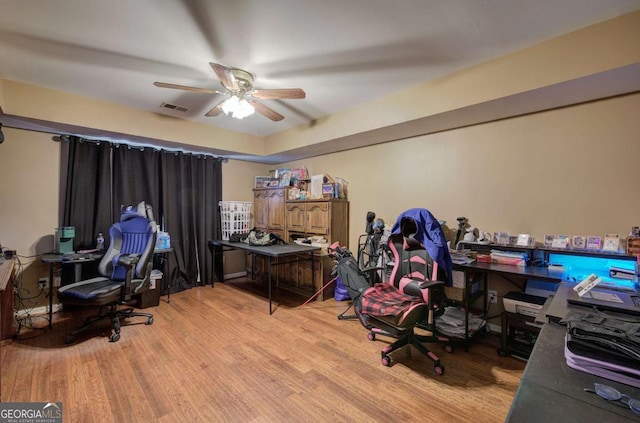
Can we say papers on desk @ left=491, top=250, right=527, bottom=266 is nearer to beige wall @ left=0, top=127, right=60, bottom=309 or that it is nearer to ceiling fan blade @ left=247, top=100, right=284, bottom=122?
ceiling fan blade @ left=247, top=100, right=284, bottom=122

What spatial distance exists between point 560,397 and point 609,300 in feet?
3.12

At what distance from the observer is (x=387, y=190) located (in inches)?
147

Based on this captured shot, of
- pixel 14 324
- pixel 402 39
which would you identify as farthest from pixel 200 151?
pixel 402 39

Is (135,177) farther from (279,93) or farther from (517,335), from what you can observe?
(517,335)

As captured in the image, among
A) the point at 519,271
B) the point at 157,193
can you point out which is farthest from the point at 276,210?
the point at 519,271

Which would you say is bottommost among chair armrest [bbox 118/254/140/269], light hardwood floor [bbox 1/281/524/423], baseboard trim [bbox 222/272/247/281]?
light hardwood floor [bbox 1/281/524/423]

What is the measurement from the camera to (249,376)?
2111 millimetres

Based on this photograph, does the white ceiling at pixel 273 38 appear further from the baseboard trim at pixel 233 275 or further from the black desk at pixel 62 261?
the baseboard trim at pixel 233 275

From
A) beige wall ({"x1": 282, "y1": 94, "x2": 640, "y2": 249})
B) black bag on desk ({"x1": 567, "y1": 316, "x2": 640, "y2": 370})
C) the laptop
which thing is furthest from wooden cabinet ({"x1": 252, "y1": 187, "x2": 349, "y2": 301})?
black bag on desk ({"x1": 567, "y1": 316, "x2": 640, "y2": 370})

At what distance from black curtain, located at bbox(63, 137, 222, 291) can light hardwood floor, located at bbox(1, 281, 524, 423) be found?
4.36ft

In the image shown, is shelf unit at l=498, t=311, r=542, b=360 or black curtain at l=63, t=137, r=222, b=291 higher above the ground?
black curtain at l=63, t=137, r=222, b=291

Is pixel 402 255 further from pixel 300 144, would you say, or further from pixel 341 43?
pixel 300 144

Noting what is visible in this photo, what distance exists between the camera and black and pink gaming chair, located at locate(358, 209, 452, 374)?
2.13 m

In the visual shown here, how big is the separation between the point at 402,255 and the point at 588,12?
7.04 ft
